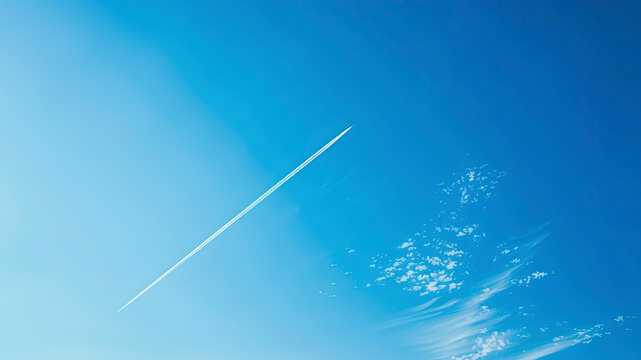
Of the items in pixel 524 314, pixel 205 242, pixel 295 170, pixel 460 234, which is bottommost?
pixel 524 314

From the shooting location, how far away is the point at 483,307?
27.7 feet

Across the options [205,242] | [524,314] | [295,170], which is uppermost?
[295,170]

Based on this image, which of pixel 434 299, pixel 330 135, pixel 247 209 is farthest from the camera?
pixel 434 299

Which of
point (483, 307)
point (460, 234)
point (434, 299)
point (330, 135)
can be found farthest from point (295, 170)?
point (483, 307)

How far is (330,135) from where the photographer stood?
688 centimetres

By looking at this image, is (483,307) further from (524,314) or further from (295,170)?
(295,170)

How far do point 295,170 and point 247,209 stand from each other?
1.36 m

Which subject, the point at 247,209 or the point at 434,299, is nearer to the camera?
the point at 247,209

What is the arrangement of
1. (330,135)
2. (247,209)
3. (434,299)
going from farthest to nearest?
(434,299)
(247,209)
(330,135)

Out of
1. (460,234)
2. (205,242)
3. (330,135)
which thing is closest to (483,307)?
(460,234)

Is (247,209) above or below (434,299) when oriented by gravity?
above

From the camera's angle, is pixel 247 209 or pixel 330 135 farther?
pixel 247 209

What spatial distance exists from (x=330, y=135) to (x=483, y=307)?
571 cm

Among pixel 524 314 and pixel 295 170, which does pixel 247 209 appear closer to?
pixel 295 170
